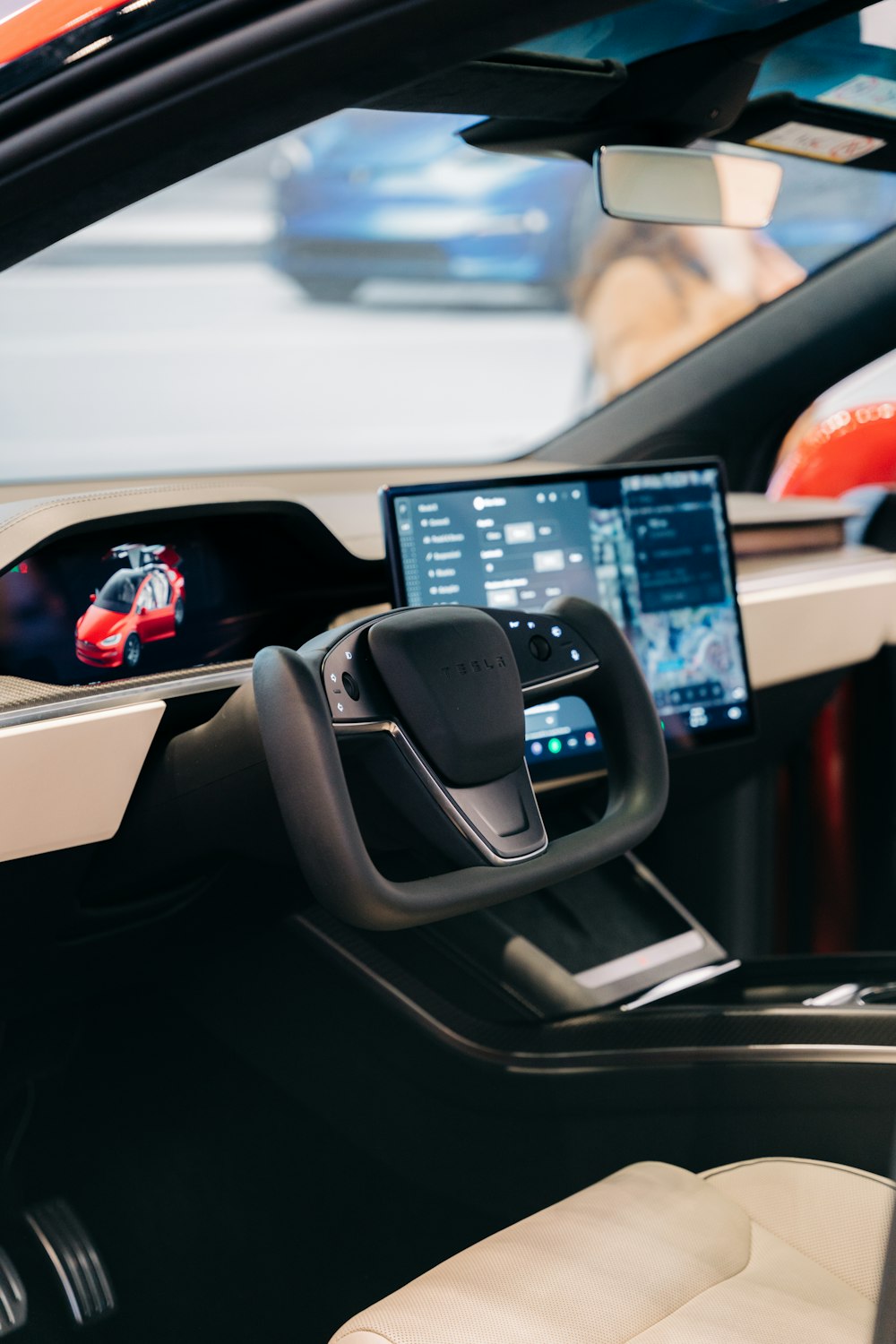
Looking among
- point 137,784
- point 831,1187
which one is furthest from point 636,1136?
point 137,784

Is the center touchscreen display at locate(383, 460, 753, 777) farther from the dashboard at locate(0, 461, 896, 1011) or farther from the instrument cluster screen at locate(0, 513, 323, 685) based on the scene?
the instrument cluster screen at locate(0, 513, 323, 685)

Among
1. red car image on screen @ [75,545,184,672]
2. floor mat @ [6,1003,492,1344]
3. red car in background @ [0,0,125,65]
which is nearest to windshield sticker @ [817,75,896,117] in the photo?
red car image on screen @ [75,545,184,672]

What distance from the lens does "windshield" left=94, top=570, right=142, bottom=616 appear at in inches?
52.2

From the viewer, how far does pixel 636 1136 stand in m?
Result: 1.46

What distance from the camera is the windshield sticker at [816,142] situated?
145 cm

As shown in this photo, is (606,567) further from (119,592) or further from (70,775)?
(70,775)

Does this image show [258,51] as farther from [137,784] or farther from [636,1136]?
[636,1136]

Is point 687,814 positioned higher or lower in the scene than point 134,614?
lower

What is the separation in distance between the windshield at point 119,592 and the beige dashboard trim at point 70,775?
0.20 metres

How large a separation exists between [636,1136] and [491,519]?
0.75m

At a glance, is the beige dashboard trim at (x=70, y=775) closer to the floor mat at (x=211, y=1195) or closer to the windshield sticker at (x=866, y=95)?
→ the floor mat at (x=211, y=1195)

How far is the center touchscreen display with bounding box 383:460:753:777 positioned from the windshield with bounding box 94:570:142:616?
0.95 feet

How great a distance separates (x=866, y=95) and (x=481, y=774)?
1009 millimetres

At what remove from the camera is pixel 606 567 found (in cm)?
164
